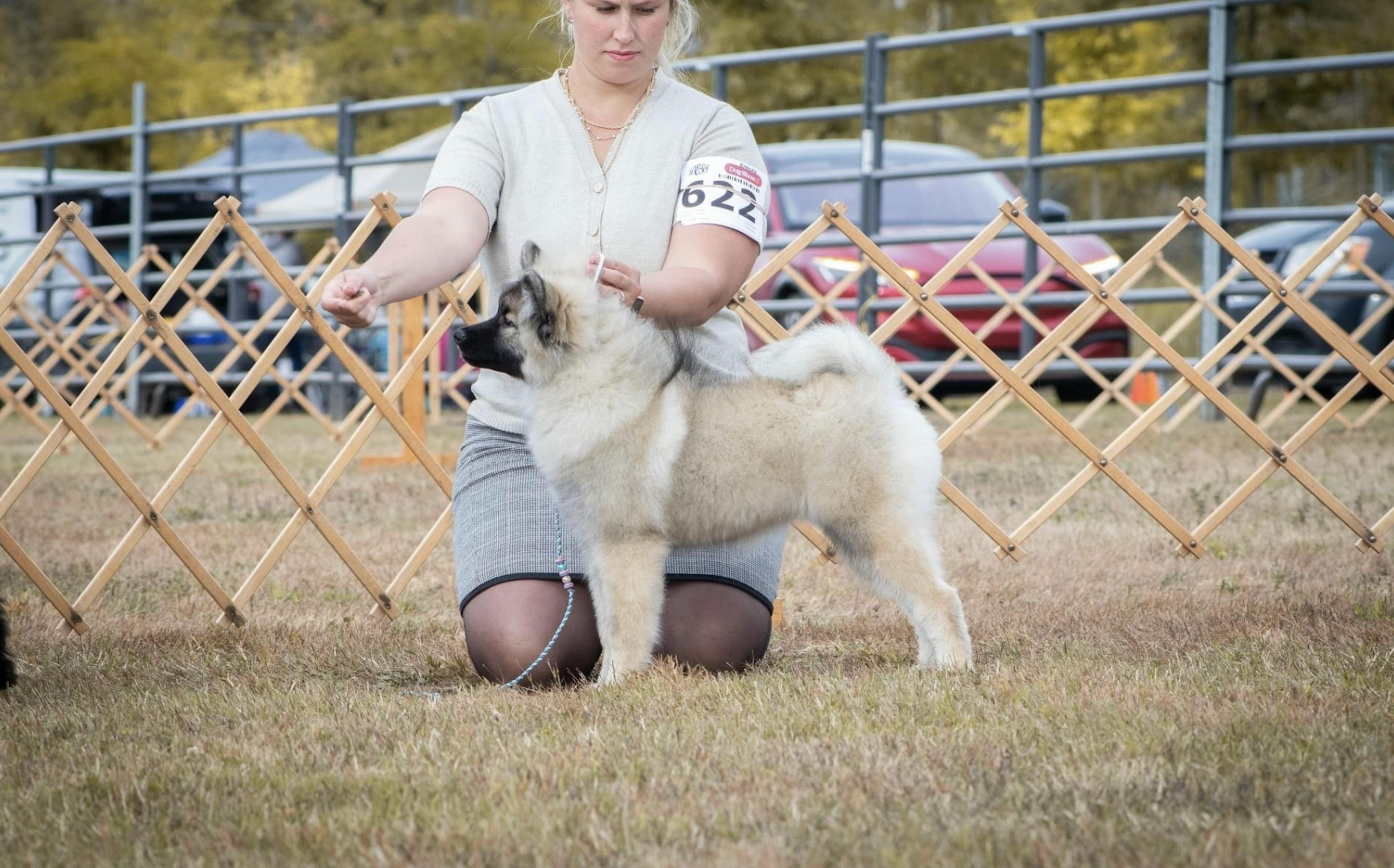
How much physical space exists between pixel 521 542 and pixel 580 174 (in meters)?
0.88

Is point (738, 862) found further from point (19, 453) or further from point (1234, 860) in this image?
Answer: point (19, 453)

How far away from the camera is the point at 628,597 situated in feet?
10.2

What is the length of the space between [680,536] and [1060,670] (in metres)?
0.89

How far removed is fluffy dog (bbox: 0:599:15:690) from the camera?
3.24m

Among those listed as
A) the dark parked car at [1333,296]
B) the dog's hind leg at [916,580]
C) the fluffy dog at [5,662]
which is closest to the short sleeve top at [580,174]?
the dog's hind leg at [916,580]

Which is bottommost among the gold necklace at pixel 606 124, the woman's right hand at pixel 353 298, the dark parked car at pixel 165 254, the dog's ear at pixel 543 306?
the dark parked car at pixel 165 254

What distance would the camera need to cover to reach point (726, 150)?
340cm

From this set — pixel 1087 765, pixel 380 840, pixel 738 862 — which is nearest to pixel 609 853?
pixel 738 862

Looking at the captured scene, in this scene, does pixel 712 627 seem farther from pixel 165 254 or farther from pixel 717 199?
pixel 165 254

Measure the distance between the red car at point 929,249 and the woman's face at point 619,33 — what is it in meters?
5.83

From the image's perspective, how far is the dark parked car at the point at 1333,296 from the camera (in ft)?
28.9

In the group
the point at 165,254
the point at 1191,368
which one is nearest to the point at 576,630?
the point at 1191,368

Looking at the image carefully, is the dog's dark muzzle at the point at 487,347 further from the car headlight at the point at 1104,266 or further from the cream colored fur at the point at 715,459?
the car headlight at the point at 1104,266

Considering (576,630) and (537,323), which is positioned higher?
(537,323)
